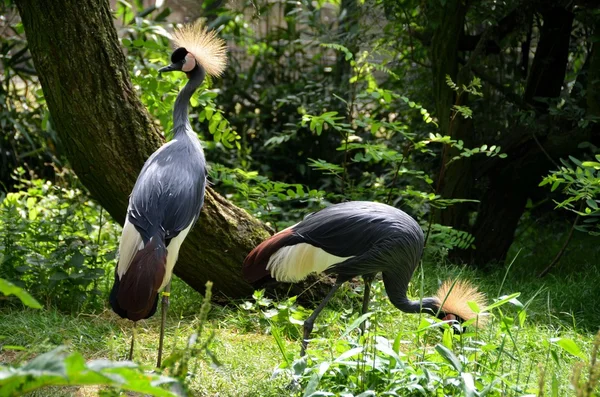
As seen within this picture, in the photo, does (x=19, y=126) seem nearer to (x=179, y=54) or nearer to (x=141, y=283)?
(x=179, y=54)

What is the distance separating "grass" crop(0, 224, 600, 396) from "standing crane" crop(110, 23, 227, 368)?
0.20m

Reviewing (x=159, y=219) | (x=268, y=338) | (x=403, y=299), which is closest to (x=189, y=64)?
(x=159, y=219)

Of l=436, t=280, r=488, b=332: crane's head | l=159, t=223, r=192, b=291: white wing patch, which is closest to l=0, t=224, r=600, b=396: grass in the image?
l=436, t=280, r=488, b=332: crane's head

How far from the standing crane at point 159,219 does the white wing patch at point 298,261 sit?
47 centimetres

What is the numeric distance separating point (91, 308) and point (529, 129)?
122 inches

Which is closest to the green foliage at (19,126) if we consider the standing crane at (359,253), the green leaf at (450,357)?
the standing crane at (359,253)

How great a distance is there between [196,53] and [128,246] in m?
1.24

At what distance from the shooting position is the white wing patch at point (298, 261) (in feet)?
12.1

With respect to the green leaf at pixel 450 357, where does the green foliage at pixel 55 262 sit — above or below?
below

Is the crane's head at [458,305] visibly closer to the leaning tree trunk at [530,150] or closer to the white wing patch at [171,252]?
the white wing patch at [171,252]

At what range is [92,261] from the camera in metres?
4.52

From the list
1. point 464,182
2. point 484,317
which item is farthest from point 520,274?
point 484,317

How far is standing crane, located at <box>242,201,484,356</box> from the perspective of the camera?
3.63 metres

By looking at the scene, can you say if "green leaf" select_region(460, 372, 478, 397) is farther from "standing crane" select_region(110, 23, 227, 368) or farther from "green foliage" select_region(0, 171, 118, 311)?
"green foliage" select_region(0, 171, 118, 311)
